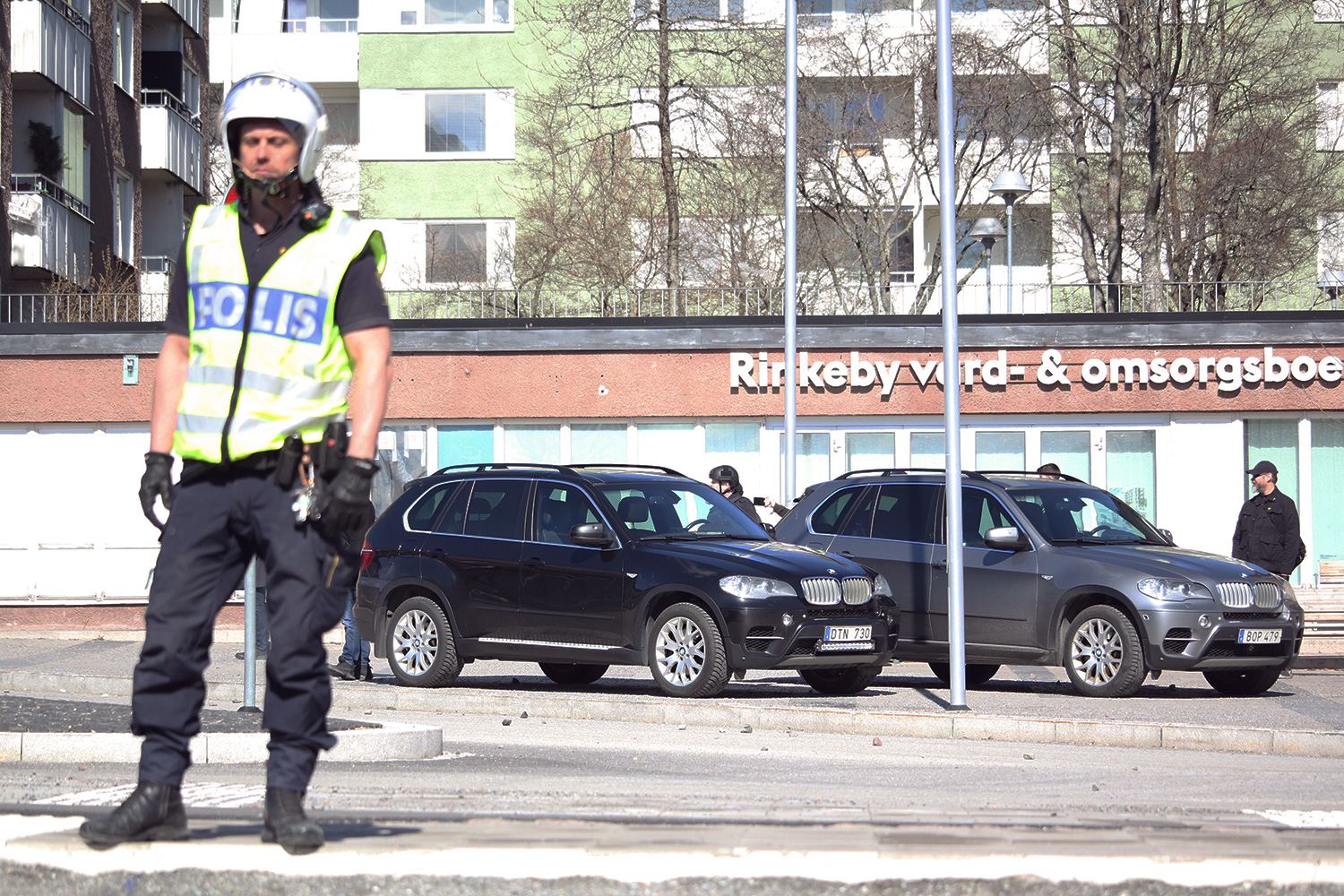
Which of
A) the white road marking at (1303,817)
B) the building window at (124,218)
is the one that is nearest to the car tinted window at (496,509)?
the white road marking at (1303,817)

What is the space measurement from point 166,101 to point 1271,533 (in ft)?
89.1

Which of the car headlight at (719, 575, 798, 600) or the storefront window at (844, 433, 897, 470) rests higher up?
the storefront window at (844, 433, 897, 470)

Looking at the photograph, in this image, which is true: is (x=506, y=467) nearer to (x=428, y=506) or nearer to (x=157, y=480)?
(x=428, y=506)

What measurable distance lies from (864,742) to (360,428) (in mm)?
6670

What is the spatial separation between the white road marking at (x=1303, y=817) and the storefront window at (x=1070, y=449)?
18.0 metres

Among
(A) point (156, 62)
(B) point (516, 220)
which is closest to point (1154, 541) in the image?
(B) point (516, 220)

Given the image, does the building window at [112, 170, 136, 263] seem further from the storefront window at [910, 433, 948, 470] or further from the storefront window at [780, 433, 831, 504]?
the storefront window at [910, 433, 948, 470]

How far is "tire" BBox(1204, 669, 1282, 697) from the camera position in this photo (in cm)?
1424

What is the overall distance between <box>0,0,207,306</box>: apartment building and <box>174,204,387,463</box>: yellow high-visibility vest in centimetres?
2179

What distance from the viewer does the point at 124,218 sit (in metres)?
35.4

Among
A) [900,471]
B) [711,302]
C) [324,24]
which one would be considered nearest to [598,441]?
[711,302]

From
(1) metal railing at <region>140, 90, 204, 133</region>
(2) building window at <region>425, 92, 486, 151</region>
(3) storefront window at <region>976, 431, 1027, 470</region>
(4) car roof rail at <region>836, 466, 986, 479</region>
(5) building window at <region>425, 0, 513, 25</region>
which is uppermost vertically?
(5) building window at <region>425, 0, 513, 25</region>

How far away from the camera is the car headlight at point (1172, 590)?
44.6ft

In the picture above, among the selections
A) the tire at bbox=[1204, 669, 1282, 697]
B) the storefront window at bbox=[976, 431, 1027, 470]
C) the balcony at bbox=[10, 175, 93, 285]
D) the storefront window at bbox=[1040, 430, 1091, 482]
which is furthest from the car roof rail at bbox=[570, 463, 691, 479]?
the balcony at bbox=[10, 175, 93, 285]
